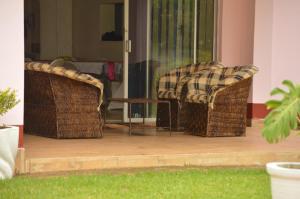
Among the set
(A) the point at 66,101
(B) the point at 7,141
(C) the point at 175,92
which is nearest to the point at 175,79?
(C) the point at 175,92

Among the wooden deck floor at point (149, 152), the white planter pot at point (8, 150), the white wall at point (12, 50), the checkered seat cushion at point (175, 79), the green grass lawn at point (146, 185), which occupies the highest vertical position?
the white wall at point (12, 50)

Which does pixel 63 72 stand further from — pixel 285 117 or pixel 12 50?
pixel 285 117

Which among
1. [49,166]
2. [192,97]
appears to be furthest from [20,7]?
[192,97]

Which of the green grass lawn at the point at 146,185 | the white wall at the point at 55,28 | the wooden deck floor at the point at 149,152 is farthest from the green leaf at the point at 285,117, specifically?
the white wall at the point at 55,28

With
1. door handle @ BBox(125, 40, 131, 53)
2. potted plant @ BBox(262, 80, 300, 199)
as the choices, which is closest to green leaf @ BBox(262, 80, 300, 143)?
potted plant @ BBox(262, 80, 300, 199)

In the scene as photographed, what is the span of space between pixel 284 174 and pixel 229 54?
19.3ft

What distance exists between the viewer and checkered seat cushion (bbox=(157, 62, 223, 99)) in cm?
913

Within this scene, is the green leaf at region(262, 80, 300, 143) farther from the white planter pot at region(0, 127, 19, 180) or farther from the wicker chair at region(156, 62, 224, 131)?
the wicker chair at region(156, 62, 224, 131)

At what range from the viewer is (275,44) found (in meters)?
10.1

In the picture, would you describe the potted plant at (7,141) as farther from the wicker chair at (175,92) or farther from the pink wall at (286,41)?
the pink wall at (286,41)

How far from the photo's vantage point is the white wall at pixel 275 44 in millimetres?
10008

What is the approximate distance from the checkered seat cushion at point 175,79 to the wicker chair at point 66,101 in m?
1.49

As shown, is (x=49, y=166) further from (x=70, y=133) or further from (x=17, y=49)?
(x=70, y=133)

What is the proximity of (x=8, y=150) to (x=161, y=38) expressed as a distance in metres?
4.90
